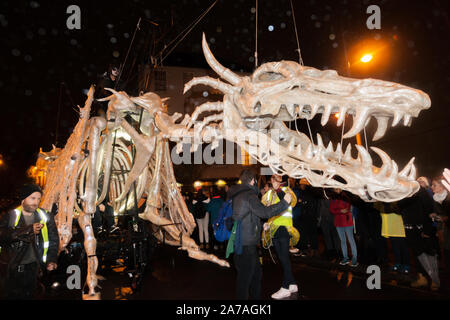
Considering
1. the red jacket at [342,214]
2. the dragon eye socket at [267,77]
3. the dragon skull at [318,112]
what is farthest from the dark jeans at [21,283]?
the red jacket at [342,214]

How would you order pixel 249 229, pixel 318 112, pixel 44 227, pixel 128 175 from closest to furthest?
1. pixel 318 112
2. pixel 44 227
3. pixel 249 229
4. pixel 128 175

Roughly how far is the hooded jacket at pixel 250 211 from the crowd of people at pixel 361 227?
172 mm

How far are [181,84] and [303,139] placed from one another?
24165 millimetres

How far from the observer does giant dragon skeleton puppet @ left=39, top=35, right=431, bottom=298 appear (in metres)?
2.68

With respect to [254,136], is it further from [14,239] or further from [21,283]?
[21,283]

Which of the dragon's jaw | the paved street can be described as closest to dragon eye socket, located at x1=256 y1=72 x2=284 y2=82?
the dragon's jaw

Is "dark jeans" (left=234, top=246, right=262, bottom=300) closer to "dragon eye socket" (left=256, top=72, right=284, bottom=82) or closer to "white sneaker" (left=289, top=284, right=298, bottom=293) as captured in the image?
"white sneaker" (left=289, top=284, right=298, bottom=293)

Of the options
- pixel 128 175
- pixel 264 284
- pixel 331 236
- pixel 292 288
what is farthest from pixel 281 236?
pixel 331 236

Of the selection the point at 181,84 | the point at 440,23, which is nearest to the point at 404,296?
the point at 440,23

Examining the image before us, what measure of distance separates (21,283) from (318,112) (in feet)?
13.4

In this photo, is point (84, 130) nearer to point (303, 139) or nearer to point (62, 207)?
point (62, 207)

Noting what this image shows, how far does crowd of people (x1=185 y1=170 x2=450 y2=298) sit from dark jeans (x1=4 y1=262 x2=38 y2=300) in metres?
2.64

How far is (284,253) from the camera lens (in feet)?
17.2

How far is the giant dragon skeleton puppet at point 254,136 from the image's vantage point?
2.68 m
